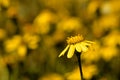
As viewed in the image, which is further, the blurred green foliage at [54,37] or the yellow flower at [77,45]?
the blurred green foliage at [54,37]

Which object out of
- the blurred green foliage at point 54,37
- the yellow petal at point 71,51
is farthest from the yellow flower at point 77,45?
the blurred green foliage at point 54,37

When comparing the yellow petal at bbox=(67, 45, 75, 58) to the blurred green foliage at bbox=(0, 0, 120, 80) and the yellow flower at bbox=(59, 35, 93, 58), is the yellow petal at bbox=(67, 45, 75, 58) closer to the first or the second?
the yellow flower at bbox=(59, 35, 93, 58)

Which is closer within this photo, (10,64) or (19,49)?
(10,64)

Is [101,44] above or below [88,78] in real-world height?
above

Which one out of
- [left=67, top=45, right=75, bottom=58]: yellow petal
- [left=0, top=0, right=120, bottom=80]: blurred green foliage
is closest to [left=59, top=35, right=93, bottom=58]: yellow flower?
[left=67, top=45, right=75, bottom=58]: yellow petal

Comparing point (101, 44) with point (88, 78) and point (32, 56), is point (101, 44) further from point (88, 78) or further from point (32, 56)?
point (88, 78)

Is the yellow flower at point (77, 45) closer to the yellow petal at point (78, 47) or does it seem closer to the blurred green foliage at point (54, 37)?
the yellow petal at point (78, 47)

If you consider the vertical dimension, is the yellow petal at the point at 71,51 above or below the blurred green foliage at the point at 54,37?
below

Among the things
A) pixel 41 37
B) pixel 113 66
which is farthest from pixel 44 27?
pixel 113 66
